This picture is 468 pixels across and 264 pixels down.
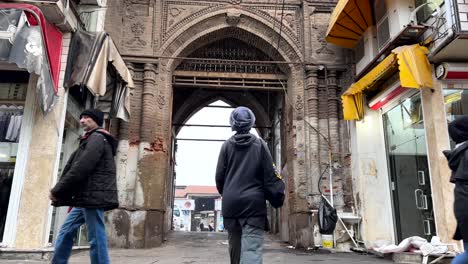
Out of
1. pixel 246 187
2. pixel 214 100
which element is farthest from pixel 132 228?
pixel 214 100

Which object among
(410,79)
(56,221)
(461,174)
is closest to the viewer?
(461,174)

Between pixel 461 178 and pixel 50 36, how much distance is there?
5855mm

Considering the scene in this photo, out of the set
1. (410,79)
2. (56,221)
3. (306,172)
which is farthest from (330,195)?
(56,221)

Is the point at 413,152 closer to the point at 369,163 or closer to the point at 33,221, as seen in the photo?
the point at 369,163

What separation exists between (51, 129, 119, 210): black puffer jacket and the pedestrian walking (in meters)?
2.82

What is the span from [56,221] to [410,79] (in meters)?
6.67

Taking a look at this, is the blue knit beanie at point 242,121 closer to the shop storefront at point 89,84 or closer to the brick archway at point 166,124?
the shop storefront at point 89,84

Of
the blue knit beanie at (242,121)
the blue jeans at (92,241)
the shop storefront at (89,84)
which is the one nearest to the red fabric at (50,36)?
the shop storefront at (89,84)

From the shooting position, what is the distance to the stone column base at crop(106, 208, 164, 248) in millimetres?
8359

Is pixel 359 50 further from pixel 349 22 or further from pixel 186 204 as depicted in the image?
pixel 186 204

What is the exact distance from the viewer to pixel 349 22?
8969mm

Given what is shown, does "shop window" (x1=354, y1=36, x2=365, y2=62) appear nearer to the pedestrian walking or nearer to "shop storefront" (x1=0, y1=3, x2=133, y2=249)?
"shop storefront" (x1=0, y1=3, x2=133, y2=249)

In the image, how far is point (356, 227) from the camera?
859cm

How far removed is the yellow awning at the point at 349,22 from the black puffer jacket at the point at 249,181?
20.8 ft
